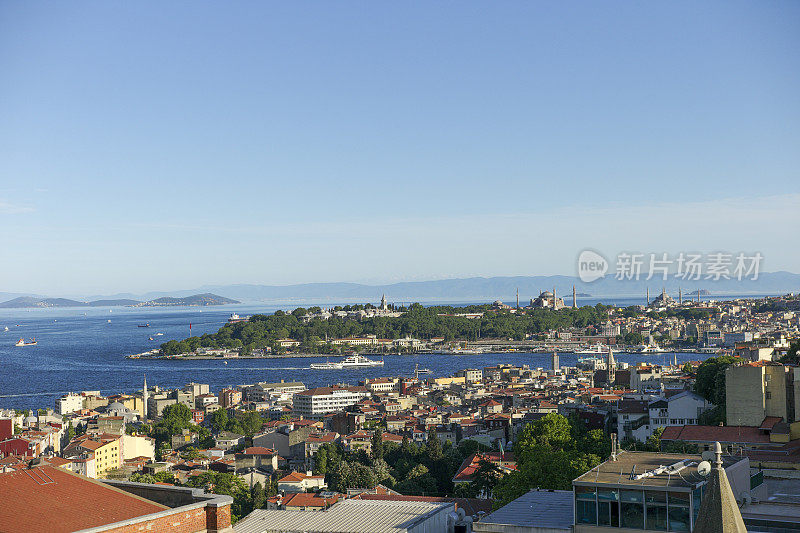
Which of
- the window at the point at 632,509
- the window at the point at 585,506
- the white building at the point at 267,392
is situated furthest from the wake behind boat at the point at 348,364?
the window at the point at 632,509

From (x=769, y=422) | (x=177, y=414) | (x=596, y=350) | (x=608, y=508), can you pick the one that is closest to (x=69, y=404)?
(x=177, y=414)

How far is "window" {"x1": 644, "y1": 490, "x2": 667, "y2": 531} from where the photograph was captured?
454cm

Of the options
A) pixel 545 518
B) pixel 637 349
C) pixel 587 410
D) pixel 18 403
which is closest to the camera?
pixel 545 518

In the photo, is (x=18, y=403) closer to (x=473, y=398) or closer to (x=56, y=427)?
(x=56, y=427)

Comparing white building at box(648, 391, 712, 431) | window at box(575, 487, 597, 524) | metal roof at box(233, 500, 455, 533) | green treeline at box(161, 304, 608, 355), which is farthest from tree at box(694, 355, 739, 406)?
green treeline at box(161, 304, 608, 355)

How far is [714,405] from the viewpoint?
49.6 ft

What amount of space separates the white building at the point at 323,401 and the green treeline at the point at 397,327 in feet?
126

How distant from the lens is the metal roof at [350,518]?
17.2 feet

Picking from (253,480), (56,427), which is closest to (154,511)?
(253,480)

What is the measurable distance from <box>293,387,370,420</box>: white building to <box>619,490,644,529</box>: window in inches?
1019

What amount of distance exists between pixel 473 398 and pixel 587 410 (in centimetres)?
1365

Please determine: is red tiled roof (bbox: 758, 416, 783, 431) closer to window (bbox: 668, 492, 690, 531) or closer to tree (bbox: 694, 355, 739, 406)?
tree (bbox: 694, 355, 739, 406)

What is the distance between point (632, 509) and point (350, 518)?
1804mm

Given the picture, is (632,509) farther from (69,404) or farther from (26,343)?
(26,343)
